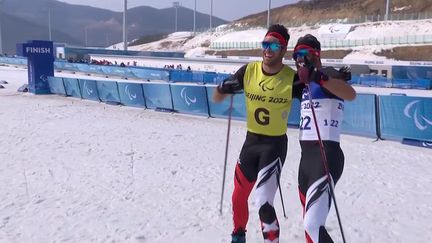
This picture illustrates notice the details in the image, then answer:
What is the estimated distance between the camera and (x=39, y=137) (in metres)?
10.8

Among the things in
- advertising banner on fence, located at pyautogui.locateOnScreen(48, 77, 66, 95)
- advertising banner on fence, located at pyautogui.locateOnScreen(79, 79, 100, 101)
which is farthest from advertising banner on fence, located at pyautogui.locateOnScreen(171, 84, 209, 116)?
advertising banner on fence, located at pyautogui.locateOnScreen(48, 77, 66, 95)

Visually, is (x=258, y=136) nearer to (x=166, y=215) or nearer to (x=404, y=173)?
(x=166, y=215)

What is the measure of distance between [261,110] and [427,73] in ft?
101

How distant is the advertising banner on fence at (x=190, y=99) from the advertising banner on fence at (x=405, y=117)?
6.67 metres

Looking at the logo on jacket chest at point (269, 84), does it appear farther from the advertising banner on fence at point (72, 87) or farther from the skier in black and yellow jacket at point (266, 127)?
the advertising banner on fence at point (72, 87)

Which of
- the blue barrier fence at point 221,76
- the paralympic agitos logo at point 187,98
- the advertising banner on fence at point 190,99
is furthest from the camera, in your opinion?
the blue barrier fence at point 221,76

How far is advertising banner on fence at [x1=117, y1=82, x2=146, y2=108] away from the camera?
60.2 ft

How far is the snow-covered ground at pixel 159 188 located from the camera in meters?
4.88

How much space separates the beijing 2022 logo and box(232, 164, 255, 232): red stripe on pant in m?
8.53

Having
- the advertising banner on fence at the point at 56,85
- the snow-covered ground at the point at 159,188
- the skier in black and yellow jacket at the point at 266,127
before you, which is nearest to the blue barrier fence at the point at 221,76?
the advertising banner on fence at the point at 56,85

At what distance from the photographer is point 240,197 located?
3.91 m

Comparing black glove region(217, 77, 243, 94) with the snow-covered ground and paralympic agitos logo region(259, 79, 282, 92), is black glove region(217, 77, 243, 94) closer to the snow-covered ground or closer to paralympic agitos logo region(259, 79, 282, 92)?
paralympic agitos logo region(259, 79, 282, 92)

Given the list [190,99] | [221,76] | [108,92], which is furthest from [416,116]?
[221,76]

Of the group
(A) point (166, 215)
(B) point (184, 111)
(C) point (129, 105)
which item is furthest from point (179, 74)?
(A) point (166, 215)
